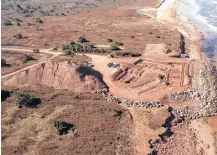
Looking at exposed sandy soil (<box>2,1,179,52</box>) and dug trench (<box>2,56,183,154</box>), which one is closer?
dug trench (<box>2,56,183,154</box>)

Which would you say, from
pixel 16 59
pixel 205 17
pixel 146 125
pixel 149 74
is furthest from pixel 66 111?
pixel 205 17

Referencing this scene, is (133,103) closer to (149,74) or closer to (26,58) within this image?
(149,74)

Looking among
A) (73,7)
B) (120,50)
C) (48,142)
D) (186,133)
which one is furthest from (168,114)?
(73,7)

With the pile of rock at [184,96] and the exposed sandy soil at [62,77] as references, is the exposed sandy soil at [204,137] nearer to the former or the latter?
the pile of rock at [184,96]

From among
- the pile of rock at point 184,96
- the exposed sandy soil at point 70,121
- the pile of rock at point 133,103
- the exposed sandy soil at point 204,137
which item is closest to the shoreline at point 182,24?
the pile of rock at point 184,96

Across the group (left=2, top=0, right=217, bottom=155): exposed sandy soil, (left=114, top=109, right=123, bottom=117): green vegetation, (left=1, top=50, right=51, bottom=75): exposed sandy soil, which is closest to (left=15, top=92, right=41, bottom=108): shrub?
(left=2, top=0, right=217, bottom=155): exposed sandy soil

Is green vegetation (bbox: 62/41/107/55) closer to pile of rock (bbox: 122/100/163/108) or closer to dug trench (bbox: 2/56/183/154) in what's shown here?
dug trench (bbox: 2/56/183/154)

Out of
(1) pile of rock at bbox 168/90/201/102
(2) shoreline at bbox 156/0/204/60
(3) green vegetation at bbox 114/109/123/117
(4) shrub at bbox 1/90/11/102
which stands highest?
(2) shoreline at bbox 156/0/204/60

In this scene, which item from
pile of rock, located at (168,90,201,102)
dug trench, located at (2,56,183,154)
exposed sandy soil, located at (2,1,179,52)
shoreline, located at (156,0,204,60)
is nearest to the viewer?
dug trench, located at (2,56,183,154)
